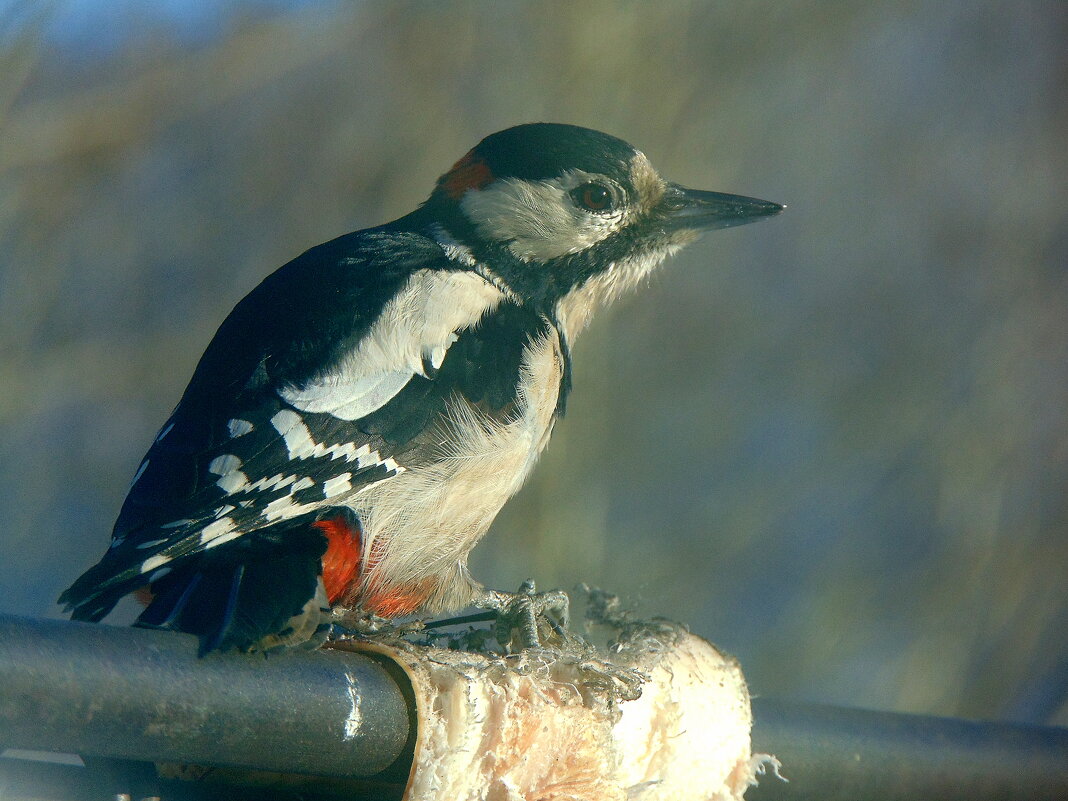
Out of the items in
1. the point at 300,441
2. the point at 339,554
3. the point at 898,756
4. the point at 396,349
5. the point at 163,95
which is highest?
the point at 163,95

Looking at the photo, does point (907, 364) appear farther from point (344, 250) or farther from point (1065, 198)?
point (344, 250)

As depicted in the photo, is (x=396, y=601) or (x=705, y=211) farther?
(x=705, y=211)

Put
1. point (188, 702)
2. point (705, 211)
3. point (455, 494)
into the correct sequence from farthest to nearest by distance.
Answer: point (705, 211), point (455, 494), point (188, 702)

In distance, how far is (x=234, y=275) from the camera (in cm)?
352

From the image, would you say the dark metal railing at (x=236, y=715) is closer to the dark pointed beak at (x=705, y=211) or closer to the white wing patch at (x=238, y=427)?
the white wing patch at (x=238, y=427)

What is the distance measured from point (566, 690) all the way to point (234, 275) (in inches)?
94.2

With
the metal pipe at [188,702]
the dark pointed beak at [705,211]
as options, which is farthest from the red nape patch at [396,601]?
the dark pointed beak at [705,211]

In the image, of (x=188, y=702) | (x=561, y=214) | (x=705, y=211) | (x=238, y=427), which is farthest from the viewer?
(x=705, y=211)

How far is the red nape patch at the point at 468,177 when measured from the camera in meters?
2.24

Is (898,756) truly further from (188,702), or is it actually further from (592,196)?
(592,196)

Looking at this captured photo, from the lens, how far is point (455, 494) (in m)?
1.83

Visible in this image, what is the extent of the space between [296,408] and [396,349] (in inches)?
7.6

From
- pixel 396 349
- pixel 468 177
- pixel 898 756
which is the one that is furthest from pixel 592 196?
pixel 898 756

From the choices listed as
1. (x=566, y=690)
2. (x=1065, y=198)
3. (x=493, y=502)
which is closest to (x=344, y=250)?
(x=493, y=502)
